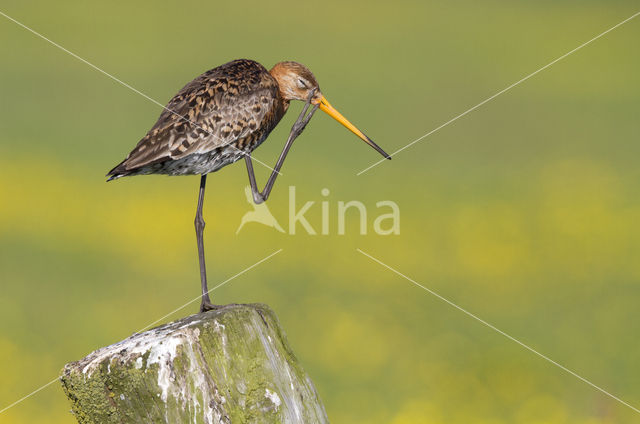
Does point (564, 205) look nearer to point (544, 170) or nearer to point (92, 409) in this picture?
point (544, 170)

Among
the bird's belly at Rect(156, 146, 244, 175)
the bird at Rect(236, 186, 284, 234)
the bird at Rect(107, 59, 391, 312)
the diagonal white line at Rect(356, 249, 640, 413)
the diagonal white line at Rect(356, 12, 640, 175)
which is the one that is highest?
the bird at Rect(107, 59, 391, 312)

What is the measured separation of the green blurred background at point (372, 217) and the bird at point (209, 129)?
139 inches

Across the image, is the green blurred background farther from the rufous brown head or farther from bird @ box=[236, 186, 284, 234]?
the rufous brown head

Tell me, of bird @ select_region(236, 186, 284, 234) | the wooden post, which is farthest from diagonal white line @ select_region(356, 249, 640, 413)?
the wooden post

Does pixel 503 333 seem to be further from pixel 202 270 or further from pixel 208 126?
pixel 208 126

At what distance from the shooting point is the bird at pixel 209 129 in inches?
280

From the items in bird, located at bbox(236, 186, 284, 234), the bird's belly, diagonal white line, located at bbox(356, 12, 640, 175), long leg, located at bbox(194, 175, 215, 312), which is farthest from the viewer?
diagonal white line, located at bbox(356, 12, 640, 175)

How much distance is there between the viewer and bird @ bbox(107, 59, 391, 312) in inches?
280

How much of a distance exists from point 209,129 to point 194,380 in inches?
116

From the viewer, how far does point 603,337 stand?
12.1m

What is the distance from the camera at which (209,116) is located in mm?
7422

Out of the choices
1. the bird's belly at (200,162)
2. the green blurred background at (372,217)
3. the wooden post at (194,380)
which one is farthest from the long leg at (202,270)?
the green blurred background at (372,217)

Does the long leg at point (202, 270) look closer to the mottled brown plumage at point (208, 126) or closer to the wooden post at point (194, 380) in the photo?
the mottled brown plumage at point (208, 126)

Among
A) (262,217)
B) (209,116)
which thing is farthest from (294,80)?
(262,217)
